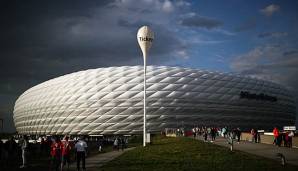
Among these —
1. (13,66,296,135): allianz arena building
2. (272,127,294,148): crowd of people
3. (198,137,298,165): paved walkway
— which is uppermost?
(13,66,296,135): allianz arena building

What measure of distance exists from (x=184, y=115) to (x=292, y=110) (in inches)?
1427

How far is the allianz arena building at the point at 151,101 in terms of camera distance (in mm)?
72250

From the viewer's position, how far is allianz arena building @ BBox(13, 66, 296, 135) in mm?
72250

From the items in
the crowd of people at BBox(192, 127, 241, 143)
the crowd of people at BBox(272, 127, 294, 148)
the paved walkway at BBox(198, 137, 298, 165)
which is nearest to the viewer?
the paved walkway at BBox(198, 137, 298, 165)

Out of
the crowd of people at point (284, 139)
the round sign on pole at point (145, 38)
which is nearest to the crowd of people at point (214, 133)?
the crowd of people at point (284, 139)

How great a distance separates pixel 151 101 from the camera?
71938 millimetres

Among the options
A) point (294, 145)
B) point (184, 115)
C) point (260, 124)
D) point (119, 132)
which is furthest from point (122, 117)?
point (294, 145)

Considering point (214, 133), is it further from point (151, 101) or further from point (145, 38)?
point (151, 101)

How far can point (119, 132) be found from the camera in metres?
72.9

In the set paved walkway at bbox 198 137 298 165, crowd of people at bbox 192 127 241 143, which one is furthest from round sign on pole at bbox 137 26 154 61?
paved walkway at bbox 198 137 298 165

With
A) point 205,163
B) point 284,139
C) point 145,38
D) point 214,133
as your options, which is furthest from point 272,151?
point 145,38

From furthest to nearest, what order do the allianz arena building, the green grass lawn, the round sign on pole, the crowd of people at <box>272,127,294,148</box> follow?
the allianz arena building
the round sign on pole
the crowd of people at <box>272,127,294,148</box>
the green grass lawn

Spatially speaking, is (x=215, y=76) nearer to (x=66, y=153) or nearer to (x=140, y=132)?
(x=140, y=132)

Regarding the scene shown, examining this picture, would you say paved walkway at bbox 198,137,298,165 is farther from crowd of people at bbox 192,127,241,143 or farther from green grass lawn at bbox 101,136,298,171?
crowd of people at bbox 192,127,241,143
